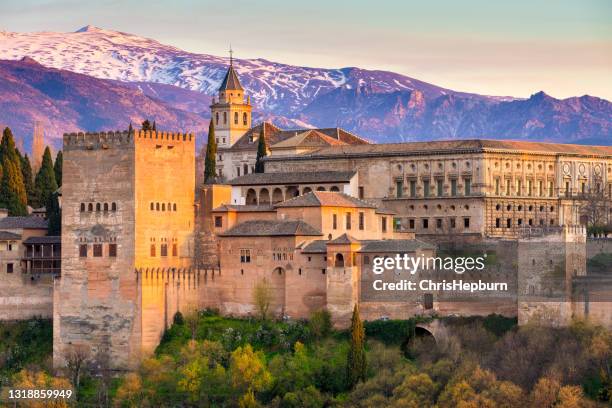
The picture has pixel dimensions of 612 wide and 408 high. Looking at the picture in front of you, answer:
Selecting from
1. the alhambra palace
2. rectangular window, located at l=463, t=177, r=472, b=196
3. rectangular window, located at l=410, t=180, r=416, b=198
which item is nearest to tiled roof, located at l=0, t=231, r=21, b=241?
the alhambra palace

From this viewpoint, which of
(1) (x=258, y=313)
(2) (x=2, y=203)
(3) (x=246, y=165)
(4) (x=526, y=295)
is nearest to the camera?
(4) (x=526, y=295)

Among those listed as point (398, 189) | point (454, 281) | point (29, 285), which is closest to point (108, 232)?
point (29, 285)

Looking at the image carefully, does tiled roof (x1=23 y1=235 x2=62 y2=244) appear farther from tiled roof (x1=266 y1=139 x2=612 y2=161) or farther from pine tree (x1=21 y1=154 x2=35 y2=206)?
tiled roof (x1=266 y1=139 x2=612 y2=161)

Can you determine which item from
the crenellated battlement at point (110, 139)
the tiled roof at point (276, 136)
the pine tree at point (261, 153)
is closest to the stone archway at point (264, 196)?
the pine tree at point (261, 153)

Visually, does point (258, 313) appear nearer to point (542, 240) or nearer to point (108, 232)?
point (108, 232)

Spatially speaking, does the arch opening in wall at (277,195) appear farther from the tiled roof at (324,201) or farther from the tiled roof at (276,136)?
the tiled roof at (276,136)

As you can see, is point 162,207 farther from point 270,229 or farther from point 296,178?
point 296,178
